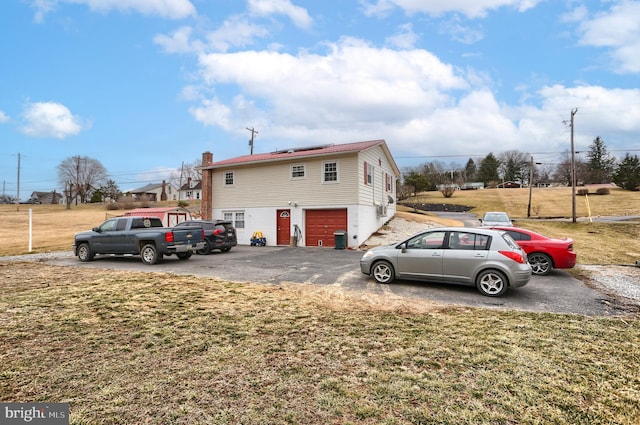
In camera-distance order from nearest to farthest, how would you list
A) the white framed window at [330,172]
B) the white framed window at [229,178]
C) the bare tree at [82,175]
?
the white framed window at [330,172] < the white framed window at [229,178] < the bare tree at [82,175]

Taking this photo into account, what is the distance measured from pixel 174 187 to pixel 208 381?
311 ft

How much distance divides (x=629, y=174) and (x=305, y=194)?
62824mm

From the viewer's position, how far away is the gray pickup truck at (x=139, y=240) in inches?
472

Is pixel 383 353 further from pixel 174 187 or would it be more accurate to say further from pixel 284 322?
pixel 174 187

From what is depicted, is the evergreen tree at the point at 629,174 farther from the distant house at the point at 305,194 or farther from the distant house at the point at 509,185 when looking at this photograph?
the distant house at the point at 305,194

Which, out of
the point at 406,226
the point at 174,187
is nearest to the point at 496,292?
the point at 406,226

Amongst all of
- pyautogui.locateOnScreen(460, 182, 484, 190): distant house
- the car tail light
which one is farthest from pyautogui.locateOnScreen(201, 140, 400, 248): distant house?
pyautogui.locateOnScreen(460, 182, 484, 190): distant house

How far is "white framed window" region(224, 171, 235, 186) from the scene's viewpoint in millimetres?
21438

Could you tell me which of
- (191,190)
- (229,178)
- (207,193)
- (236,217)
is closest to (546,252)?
(236,217)

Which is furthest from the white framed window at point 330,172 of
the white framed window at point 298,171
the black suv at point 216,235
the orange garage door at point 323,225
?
the black suv at point 216,235

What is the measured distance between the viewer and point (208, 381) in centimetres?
333

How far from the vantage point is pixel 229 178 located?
21594mm

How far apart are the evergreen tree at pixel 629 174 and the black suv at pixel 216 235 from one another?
66.5 metres

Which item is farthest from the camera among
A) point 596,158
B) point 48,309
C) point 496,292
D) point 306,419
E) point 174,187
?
point 174,187
